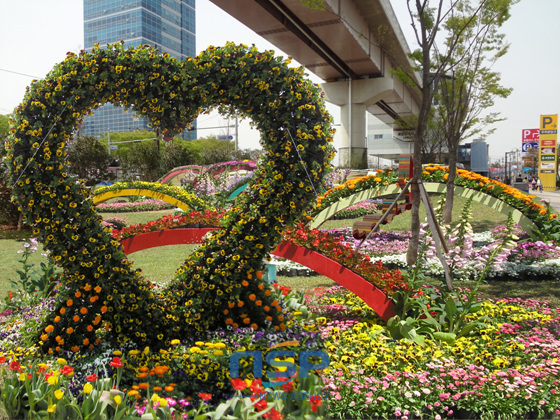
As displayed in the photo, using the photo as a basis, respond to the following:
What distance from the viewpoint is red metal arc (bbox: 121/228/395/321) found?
4.96 m

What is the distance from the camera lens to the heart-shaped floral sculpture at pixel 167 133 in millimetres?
3818

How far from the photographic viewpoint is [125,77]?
3914 millimetres

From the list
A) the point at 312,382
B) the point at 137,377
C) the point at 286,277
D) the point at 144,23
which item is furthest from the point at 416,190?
the point at 144,23

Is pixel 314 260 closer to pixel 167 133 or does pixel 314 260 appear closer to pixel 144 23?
pixel 167 133

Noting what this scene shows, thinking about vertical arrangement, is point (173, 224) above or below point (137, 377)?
above

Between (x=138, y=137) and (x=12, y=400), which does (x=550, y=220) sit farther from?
(x=138, y=137)

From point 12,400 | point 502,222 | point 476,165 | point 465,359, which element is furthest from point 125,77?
point 476,165

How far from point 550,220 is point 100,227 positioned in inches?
321

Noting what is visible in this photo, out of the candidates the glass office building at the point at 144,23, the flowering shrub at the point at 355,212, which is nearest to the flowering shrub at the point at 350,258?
the flowering shrub at the point at 355,212

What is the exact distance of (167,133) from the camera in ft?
13.3

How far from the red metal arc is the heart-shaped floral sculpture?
3.47ft

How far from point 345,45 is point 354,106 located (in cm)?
758

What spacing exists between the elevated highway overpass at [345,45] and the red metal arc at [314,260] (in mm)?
4777

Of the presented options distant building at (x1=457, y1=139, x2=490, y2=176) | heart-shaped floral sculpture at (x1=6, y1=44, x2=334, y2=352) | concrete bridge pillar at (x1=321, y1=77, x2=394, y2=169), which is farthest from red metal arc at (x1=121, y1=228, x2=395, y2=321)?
distant building at (x1=457, y1=139, x2=490, y2=176)
